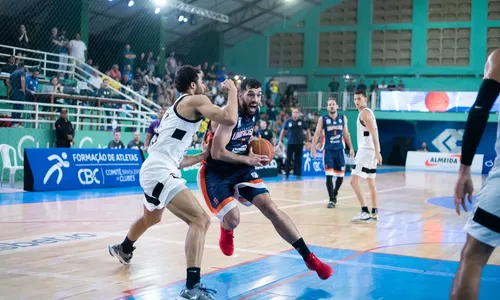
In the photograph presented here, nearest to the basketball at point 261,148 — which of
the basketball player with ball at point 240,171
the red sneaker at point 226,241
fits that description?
the basketball player with ball at point 240,171

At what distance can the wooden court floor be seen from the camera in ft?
16.5

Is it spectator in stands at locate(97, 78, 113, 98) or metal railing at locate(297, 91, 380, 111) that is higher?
metal railing at locate(297, 91, 380, 111)

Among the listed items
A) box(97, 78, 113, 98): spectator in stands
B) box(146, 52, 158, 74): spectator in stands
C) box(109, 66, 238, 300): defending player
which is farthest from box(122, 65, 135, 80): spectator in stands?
box(109, 66, 238, 300): defending player

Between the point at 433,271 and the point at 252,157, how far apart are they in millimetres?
2183

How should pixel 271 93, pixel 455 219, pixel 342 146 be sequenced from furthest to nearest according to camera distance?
pixel 271 93, pixel 342 146, pixel 455 219

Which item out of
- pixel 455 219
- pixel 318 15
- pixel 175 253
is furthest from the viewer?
pixel 318 15

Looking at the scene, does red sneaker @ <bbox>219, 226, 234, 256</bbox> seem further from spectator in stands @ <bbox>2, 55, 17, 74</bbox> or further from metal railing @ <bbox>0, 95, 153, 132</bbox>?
spectator in stands @ <bbox>2, 55, 17, 74</bbox>

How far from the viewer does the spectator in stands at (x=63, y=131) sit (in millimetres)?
15008

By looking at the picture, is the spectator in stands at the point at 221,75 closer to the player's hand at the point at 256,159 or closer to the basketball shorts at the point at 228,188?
Result: the basketball shorts at the point at 228,188

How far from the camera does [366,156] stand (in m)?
9.88

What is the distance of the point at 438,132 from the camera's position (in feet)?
109

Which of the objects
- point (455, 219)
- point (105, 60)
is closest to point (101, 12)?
point (105, 60)

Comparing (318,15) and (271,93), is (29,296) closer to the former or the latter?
(271,93)

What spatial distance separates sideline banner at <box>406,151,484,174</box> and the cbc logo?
1901 centimetres
